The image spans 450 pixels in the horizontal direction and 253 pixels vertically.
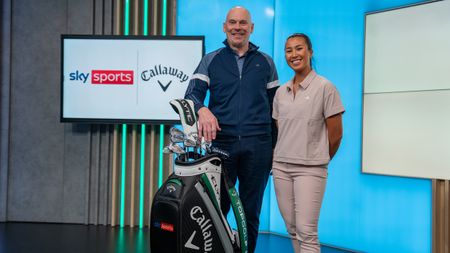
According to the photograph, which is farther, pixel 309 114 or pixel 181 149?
pixel 181 149

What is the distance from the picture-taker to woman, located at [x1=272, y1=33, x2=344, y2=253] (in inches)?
87.7

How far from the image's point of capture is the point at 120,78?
4.50m

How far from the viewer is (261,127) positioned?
8.64 ft

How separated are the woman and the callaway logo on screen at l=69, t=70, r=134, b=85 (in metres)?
2.49

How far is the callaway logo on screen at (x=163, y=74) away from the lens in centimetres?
445

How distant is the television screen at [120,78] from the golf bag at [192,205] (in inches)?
80.0

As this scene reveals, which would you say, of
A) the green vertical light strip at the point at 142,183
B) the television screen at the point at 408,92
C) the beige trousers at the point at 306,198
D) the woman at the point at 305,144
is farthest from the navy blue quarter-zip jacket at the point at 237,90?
the green vertical light strip at the point at 142,183

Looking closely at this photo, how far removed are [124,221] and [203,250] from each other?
8.68 ft

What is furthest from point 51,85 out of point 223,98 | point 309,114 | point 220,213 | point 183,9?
point 309,114

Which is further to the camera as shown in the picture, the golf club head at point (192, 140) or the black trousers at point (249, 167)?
the black trousers at point (249, 167)

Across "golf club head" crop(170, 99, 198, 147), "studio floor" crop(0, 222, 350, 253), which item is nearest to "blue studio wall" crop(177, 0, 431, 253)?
"studio floor" crop(0, 222, 350, 253)

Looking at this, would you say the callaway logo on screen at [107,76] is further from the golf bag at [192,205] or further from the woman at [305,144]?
the woman at [305,144]

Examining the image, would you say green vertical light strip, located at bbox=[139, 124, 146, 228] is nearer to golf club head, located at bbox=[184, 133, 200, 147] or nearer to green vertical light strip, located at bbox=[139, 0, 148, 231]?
green vertical light strip, located at bbox=[139, 0, 148, 231]

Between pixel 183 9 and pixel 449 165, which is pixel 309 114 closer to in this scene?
pixel 449 165
